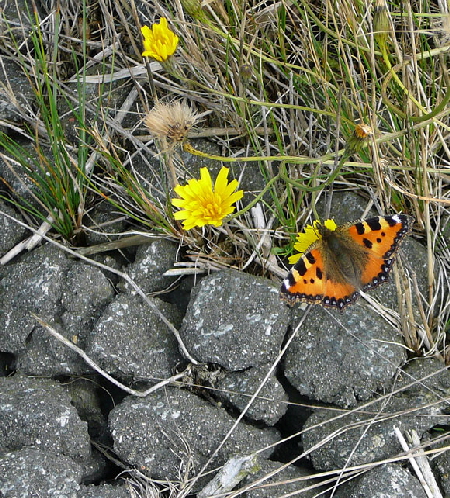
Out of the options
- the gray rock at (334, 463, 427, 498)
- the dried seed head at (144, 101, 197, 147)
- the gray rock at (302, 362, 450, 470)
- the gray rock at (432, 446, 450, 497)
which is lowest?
the gray rock at (432, 446, 450, 497)

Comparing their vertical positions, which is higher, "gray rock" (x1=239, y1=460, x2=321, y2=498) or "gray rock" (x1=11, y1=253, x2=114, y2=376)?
"gray rock" (x1=11, y1=253, x2=114, y2=376)

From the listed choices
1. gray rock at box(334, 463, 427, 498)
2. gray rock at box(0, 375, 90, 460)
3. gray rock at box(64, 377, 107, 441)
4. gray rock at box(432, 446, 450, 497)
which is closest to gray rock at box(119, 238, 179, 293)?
gray rock at box(64, 377, 107, 441)

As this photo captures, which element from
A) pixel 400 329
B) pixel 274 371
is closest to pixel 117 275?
pixel 274 371

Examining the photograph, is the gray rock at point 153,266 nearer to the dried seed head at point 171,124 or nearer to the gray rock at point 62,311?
the gray rock at point 62,311

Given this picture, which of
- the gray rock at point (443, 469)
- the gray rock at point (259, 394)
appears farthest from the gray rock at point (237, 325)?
the gray rock at point (443, 469)

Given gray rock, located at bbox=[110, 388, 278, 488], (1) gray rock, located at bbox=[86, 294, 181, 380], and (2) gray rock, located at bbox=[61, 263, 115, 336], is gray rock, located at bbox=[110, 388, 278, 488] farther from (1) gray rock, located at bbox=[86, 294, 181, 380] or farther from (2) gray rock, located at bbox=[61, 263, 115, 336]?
(2) gray rock, located at bbox=[61, 263, 115, 336]
